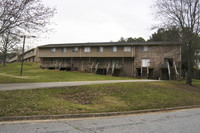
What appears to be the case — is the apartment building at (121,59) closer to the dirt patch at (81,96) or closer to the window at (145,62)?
the window at (145,62)

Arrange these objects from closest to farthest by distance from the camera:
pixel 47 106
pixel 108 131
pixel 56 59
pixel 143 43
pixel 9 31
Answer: pixel 108 131 → pixel 47 106 → pixel 9 31 → pixel 143 43 → pixel 56 59

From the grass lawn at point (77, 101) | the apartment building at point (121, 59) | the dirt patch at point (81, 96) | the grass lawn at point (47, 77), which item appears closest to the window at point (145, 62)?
the apartment building at point (121, 59)

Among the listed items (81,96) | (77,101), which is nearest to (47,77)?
(81,96)

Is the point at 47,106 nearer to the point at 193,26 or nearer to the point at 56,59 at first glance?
the point at 193,26

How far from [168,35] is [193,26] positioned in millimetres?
3217

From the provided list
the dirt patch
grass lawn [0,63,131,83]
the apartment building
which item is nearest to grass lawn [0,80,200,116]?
the dirt patch

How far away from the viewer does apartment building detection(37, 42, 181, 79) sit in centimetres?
3325

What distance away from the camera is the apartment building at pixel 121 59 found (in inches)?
1309

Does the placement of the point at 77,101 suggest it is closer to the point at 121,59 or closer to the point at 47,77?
the point at 47,77

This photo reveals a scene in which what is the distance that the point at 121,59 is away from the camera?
3644cm

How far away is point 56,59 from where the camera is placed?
135ft

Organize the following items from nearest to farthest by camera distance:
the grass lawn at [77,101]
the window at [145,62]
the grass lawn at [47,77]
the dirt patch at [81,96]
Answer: the grass lawn at [77,101] < the dirt patch at [81,96] < the grass lawn at [47,77] < the window at [145,62]

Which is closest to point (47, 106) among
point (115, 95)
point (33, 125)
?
point (33, 125)

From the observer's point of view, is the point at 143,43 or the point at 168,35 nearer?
the point at 168,35
